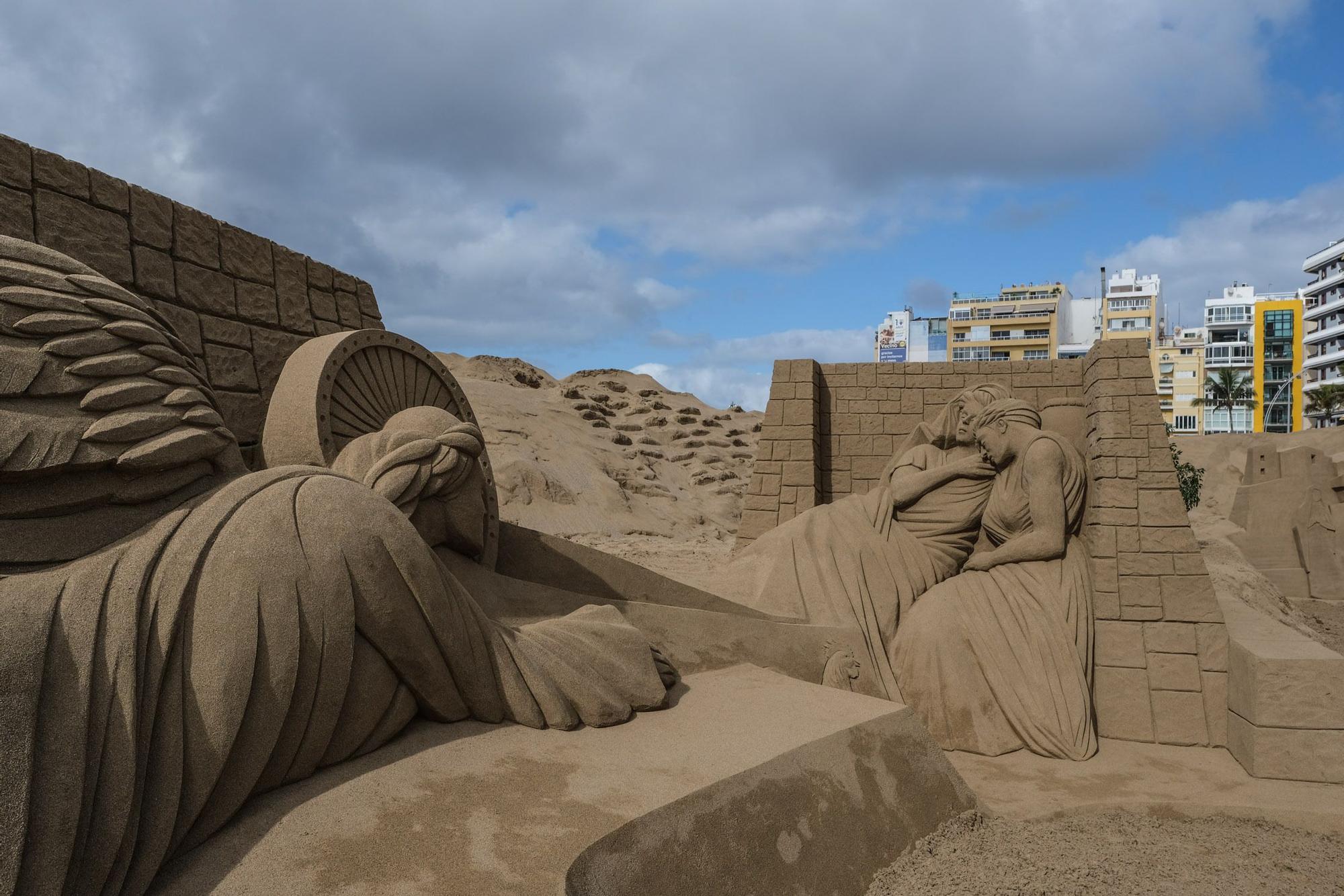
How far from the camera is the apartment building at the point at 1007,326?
123 feet

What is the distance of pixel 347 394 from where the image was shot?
3.31 meters

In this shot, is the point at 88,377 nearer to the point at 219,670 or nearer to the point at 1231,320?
the point at 219,670

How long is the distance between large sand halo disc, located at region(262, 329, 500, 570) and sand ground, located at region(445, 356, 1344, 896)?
1863 millimetres

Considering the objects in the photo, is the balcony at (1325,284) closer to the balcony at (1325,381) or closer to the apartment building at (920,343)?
the balcony at (1325,381)

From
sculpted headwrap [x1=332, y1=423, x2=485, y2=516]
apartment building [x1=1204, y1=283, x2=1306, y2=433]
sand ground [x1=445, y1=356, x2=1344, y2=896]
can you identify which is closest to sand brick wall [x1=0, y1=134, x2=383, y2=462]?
sculpted headwrap [x1=332, y1=423, x2=485, y2=516]

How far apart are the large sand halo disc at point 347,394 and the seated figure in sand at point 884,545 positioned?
5.73 feet

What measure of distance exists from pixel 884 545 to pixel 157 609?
3.77 metres

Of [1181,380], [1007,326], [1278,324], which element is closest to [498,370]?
[1007,326]

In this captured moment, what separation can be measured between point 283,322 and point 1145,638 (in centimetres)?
448

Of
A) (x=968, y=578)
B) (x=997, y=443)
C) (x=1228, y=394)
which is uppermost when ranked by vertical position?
(x=1228, y=394)

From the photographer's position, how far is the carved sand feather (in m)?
1.90

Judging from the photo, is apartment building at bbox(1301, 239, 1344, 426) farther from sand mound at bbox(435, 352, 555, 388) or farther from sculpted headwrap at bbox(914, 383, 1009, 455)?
sculpted headwrap at bbox(914, 383, 1009, 455)

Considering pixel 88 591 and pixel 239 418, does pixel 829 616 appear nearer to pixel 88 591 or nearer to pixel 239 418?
pixel 239 418

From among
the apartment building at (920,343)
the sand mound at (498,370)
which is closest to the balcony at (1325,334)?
the apartment building at (920,343)
